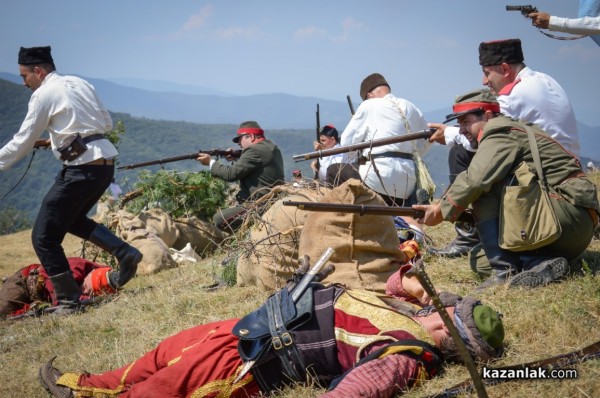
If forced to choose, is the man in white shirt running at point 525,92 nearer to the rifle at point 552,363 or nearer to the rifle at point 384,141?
the rifle at point 384,141

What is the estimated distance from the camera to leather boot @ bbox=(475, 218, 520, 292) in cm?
452

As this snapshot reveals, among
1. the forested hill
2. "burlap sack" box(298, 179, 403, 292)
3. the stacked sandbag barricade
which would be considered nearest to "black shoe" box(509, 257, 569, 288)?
Result: "burlap sack" box(298, 179, 403, 292)

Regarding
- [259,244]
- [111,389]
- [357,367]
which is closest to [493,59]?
[259,244]

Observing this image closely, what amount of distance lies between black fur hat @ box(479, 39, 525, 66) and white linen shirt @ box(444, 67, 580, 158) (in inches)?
8.4

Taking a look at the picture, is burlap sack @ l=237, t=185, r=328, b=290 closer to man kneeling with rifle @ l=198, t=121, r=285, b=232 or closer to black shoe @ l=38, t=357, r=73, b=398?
black shoe @ l=38, t=357, r=73, b=398

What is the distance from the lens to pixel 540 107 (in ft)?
16.8

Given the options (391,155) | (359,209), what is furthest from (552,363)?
(391,155)

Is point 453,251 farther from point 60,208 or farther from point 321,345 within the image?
point 60,208

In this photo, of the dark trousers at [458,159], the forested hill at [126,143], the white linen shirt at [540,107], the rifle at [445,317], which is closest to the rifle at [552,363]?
the rifle at [445,317]

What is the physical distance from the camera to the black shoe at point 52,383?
385cm

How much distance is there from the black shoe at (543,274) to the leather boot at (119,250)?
13.9 feet

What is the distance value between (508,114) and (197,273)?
13.1 feet

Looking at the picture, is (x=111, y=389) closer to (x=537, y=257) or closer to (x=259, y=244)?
(x=259, y=244)

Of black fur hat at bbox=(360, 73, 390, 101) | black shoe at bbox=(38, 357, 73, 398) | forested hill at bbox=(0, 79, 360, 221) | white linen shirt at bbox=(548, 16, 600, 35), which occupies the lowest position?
forested hill at bbox=(0, 79, 360, 221)
